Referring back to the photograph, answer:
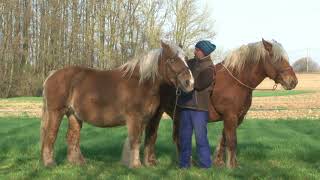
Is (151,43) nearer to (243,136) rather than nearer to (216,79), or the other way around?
(243,136)

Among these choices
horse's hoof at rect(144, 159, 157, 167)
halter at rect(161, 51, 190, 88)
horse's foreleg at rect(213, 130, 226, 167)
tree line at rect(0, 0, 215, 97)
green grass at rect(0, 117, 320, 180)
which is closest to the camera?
green grass at rect(0, 117, 320, 180)

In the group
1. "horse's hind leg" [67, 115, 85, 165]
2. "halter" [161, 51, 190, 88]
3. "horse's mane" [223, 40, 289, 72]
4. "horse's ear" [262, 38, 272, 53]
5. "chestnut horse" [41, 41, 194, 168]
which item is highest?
"horse's ear" [262, 38, 272, 53]

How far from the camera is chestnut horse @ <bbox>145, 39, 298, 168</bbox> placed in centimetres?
866

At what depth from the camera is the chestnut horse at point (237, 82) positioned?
866cm

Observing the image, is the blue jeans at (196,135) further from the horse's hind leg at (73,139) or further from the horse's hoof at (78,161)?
the horse's hind leg at (73,139)

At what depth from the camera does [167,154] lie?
34.1 feet

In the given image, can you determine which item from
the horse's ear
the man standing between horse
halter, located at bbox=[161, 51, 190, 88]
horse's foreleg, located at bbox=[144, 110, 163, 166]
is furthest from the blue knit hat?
horse's foreleg, located at bbox=[144, 110, 163, 166]

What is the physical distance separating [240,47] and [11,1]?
44.1m

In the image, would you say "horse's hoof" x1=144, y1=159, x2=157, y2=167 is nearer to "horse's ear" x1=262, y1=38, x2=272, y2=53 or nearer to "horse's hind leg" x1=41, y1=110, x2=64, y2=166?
"horse's hind leg" x1=41, y1=110, x2=64, y2=166

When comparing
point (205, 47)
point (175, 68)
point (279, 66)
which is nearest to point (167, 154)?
point (175, 68)

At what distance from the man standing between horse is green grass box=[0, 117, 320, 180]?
0.34m

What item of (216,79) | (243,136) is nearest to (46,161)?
(216,79)

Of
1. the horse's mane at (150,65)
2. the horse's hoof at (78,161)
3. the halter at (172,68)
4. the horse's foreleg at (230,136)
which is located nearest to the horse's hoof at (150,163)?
the horse's hoof at (78,161)

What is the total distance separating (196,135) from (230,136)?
64 centimetres
